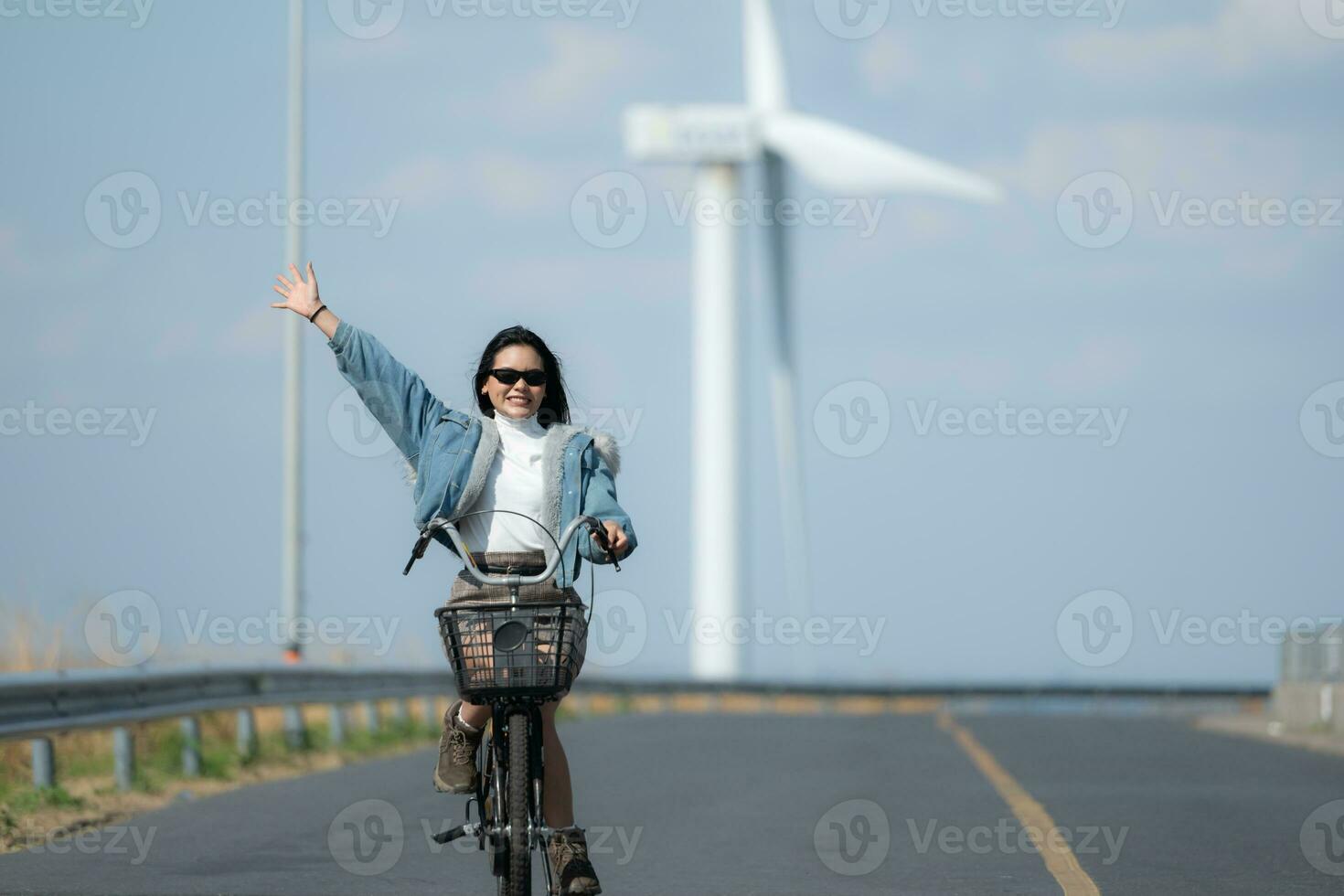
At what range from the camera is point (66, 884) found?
26.8ft

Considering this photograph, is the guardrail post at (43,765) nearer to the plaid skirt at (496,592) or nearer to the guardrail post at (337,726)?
the plaid skirt at (496,592)

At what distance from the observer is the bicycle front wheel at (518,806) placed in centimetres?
608

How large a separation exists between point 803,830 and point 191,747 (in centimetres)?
458

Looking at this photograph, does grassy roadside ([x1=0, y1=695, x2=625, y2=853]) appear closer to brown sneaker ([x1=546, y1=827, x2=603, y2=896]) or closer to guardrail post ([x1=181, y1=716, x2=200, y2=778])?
guardrail post ([x1=181, y1=716, x2=200, y2=778])

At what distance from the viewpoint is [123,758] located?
12242 millimetres

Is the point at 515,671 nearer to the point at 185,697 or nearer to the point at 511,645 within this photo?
Answer: the point at 511,645

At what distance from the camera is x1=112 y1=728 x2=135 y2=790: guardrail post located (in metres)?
12.2

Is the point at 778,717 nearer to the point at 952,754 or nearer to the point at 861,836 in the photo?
the point at 952,754

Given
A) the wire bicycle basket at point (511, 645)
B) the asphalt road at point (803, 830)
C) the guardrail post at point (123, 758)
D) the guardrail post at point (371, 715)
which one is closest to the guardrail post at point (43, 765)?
the asphalt road at point (803, 830)

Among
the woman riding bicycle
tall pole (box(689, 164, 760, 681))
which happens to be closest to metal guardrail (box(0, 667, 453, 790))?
the woman riding bicycle

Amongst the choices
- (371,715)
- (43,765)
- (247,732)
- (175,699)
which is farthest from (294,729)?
(43,765)

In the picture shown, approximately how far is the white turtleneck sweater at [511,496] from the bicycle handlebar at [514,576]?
4.5 inches

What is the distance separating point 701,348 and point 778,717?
7.00m

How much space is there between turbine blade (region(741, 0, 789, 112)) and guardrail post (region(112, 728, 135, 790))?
2092cm
